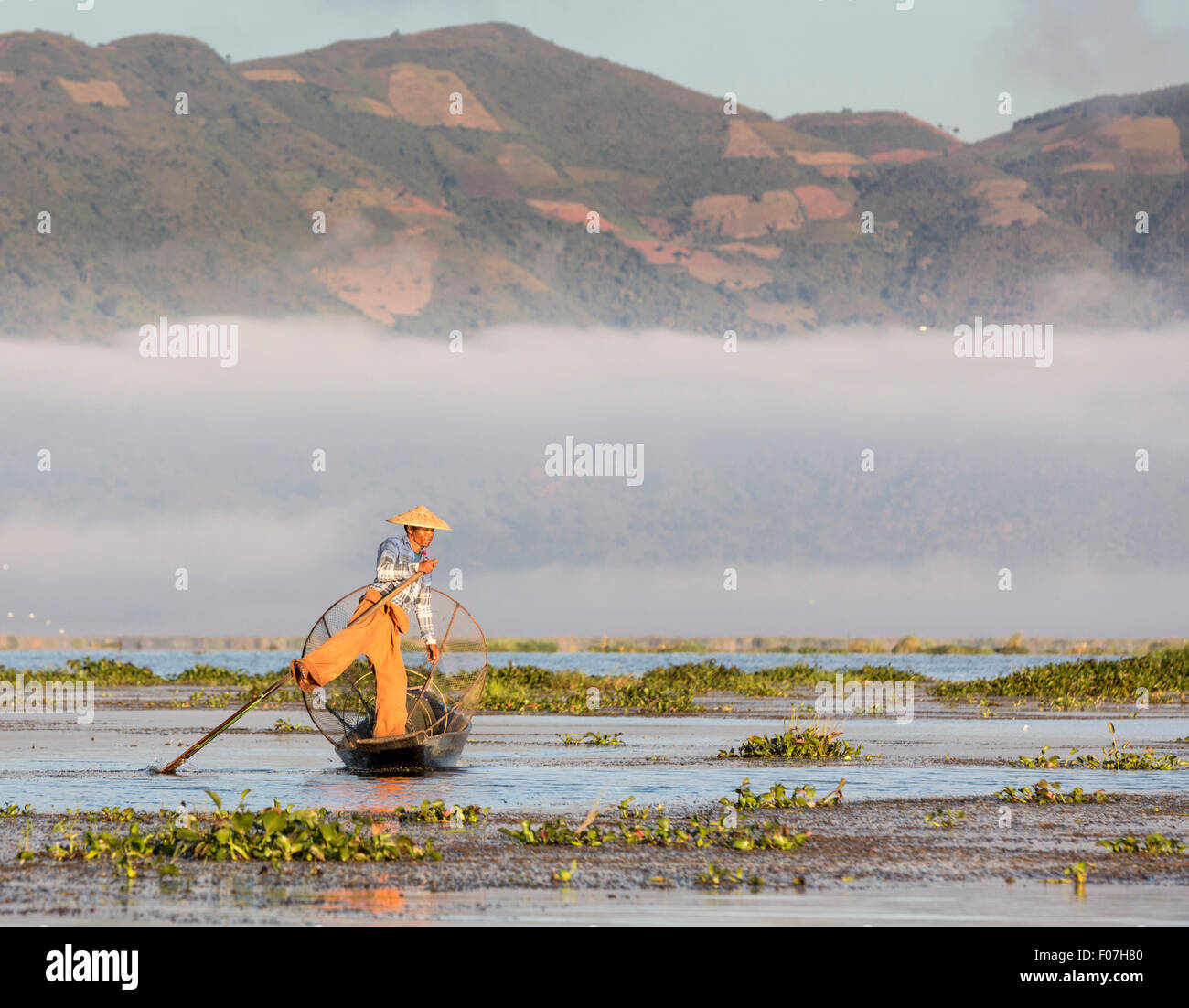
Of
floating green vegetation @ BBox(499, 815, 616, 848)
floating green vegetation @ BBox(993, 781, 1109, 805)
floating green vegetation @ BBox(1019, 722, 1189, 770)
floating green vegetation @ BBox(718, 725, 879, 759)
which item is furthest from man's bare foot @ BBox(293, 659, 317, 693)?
floating green vegetation @ BBox(1019, 722, 1189, 770)

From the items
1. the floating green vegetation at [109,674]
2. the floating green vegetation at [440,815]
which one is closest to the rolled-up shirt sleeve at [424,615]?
the floating green vegetation at [440,815]

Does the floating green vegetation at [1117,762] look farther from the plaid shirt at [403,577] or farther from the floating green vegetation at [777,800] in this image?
the plaid shirt at [403,577]

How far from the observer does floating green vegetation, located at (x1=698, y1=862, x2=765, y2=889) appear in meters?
14.0

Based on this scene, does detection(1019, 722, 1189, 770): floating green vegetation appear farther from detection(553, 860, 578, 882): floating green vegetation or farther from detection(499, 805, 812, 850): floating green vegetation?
detection(553, 860, 578, 882): floating green vegetation

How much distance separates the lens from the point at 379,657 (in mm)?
23000

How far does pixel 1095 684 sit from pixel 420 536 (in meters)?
34.0

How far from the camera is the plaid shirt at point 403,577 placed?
22.9m

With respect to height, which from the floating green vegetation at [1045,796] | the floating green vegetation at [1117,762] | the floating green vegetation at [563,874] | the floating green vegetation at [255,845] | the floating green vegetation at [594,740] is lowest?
the floating green vegetation at [594,740]

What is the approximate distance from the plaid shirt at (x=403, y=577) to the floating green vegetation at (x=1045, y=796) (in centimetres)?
817

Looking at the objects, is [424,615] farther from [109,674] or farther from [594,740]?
[109,674]

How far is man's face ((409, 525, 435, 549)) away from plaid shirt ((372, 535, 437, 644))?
0.52 feet

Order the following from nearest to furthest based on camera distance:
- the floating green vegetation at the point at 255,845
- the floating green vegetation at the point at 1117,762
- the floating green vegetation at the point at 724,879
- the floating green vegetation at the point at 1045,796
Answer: the floating green vegetation at the point at 724,879 → the floating green vegetation at the point at 255,845 → the floating green vegetation at the point at 1045,796 → the floating green vegetation at the point at 1117,762

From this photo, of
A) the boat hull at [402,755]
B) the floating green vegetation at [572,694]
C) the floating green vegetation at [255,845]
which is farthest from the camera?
the floating green vegetation at [572,694]
